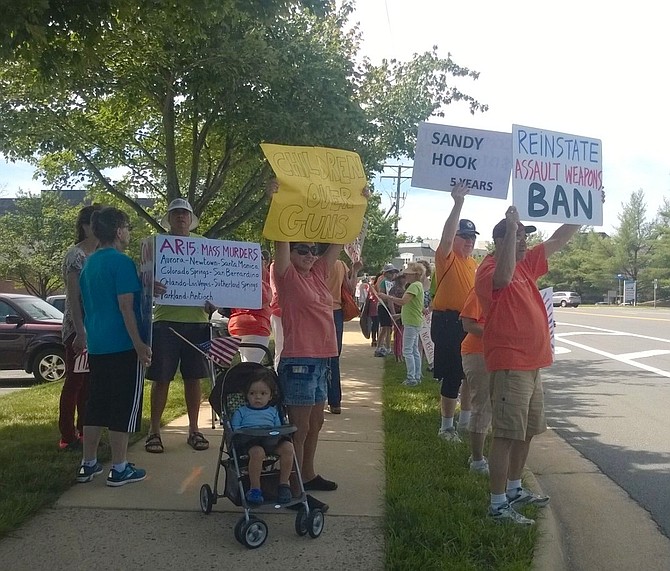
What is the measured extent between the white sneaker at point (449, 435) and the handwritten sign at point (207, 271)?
2.27m

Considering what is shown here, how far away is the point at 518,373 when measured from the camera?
4.36 metres

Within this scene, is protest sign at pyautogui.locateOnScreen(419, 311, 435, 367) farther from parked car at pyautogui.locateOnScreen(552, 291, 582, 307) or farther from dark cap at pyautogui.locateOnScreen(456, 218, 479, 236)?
parked car at pyautogui.locateOnScreen(552, 291, 582, 307)

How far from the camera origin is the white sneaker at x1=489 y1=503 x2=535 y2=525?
4.39 meters

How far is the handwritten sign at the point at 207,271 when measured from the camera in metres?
5.04

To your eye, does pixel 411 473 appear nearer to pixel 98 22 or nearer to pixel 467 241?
pixel 467 241

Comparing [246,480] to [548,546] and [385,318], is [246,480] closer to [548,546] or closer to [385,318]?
[548,546]

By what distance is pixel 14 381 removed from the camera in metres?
13.3

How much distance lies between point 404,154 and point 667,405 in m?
6.78

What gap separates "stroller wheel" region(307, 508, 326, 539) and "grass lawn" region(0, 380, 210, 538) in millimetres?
1654

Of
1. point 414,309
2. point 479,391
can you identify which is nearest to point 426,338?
point 414,309

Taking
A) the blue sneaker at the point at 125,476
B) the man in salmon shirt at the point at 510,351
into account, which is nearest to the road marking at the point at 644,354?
the man in salmon shirt at the point at 510,351

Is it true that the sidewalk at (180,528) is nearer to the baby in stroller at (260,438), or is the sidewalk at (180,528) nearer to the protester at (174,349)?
the baby in stroller at (260,438)

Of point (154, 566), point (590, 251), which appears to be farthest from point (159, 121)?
point (590, 251)

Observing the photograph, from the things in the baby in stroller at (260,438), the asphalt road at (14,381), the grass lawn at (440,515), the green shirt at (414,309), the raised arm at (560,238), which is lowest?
the asphalt road at (14,381)
